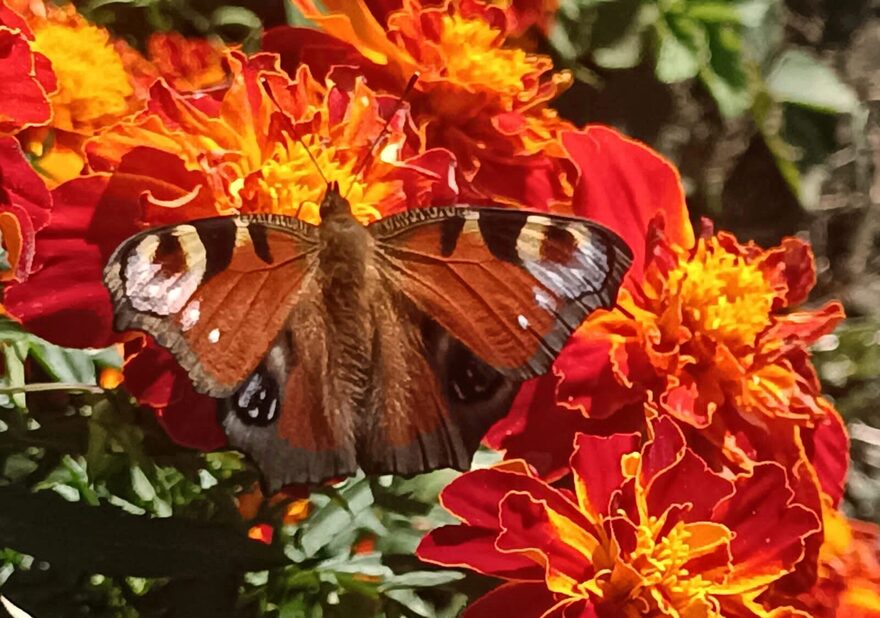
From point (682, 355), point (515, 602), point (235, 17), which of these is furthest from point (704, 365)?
point (235, 17)

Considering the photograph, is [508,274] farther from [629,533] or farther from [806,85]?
[806,85]

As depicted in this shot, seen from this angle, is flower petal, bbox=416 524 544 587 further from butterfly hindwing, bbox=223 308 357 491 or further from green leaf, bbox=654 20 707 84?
green leaf, bbox=654 20 707 84

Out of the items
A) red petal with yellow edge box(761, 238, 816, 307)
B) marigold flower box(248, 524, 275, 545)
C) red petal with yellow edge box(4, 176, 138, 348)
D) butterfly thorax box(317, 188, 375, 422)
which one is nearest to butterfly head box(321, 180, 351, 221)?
butterfly thorax box(317, 188, 375, 422)

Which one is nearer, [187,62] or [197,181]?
[197,181]

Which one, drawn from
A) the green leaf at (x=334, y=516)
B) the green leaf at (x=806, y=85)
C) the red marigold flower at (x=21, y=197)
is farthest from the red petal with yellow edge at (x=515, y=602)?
the green leaf at (x=806, y=85)

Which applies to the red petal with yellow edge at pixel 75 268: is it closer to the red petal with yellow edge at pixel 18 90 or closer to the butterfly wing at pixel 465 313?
the red petal with yellow edge at pixel 18 90

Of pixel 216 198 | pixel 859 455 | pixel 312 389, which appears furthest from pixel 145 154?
pixel 859 455
